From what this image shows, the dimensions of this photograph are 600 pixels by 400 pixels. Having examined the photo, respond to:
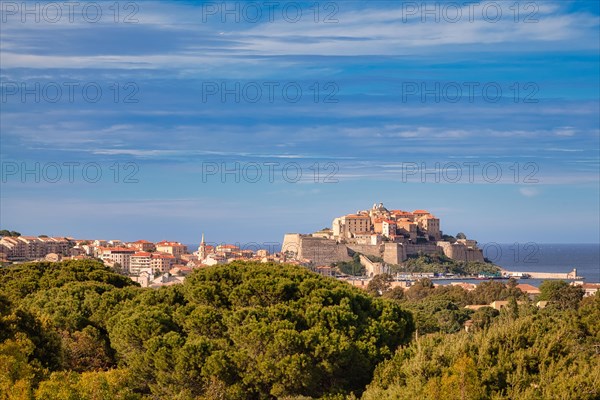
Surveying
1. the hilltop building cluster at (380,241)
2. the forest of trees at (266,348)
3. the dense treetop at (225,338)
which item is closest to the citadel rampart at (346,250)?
the hilltop building cluster at (380,241)

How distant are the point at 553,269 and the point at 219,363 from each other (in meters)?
101

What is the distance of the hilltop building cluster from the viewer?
332 ft

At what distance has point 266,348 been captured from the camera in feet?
46.2

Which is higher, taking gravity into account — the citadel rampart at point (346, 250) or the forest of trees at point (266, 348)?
the forest of trees at point (266, 348)

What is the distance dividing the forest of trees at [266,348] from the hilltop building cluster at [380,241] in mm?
80193

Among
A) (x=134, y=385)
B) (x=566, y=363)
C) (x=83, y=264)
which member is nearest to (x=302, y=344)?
(x=134, y=385)

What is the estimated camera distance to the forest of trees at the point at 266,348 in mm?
11062

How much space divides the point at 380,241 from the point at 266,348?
90.0 meters

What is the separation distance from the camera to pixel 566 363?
12.0 meters

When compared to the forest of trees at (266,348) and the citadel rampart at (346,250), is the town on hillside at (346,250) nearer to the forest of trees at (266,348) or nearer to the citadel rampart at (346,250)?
the citadel rampart at (346,250)

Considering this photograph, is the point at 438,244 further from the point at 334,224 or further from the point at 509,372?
the point at 509,372

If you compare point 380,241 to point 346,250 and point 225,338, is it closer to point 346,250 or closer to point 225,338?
point 346,250

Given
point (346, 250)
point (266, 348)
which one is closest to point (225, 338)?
point (266, 348)

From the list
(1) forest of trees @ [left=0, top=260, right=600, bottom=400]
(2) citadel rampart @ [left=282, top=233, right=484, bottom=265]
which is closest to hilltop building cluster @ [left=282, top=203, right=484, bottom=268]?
(2) citadel rampart @ [left=282, top=233, right=484, bottom=265]
